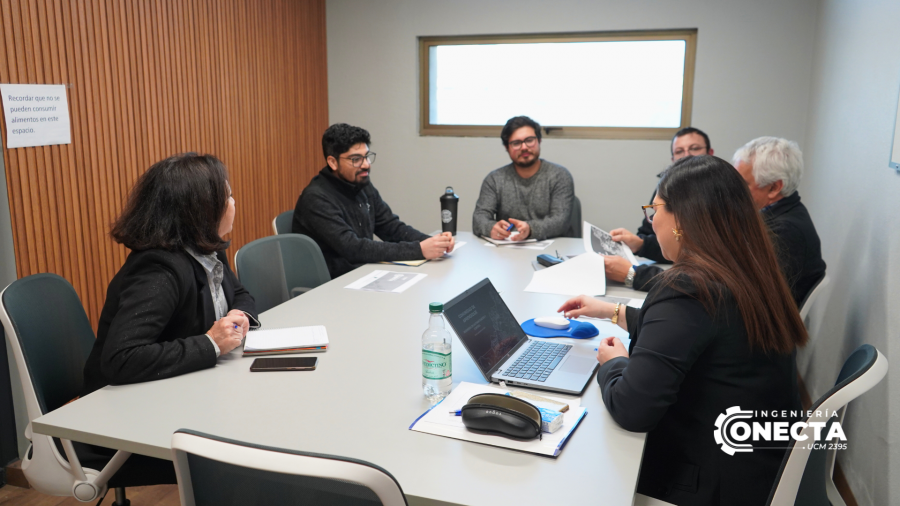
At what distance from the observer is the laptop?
153 cm

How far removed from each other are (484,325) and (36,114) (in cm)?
227

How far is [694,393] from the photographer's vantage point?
54.4 inches

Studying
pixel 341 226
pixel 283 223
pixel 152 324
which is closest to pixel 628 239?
pixel 341 226

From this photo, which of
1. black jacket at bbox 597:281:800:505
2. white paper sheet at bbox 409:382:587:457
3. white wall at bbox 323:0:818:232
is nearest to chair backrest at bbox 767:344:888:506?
black jacket at bbox 597:281:800:505

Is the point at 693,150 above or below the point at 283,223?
above

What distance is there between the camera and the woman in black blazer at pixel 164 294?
1.53 m

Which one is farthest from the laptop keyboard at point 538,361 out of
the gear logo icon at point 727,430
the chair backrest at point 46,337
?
the chair backrest at point 46,337

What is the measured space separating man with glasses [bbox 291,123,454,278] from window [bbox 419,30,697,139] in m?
2.10

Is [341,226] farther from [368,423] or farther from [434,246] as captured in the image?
[368,423]

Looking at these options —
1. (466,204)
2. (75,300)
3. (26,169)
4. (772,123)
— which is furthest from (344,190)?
(772,123)

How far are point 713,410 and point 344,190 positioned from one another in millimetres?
2282

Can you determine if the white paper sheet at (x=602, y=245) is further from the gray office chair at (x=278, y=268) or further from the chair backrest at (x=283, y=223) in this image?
the chair backrest at (x=283, y=223)

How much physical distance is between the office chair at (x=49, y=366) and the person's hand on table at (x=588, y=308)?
4.12 feet

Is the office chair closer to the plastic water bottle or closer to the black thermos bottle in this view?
the plastic water bottle
